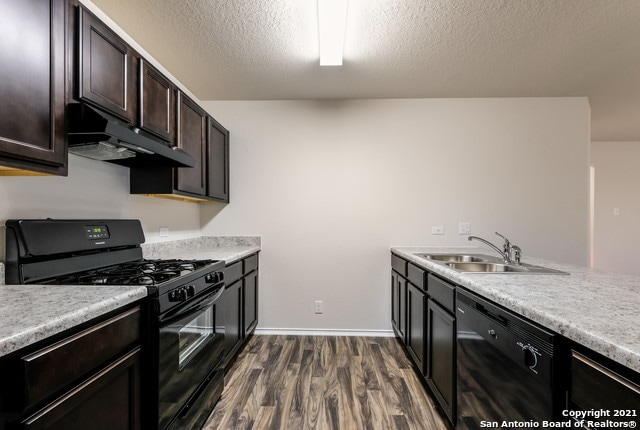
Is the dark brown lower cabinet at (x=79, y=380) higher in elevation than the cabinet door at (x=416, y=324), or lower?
higher

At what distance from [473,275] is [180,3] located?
217 cm

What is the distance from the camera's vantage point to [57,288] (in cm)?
106

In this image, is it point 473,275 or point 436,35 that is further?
point 436,35

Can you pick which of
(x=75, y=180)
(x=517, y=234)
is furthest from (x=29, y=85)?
(x=517, y=234)

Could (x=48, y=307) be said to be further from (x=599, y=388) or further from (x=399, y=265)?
(x=399, y=265)

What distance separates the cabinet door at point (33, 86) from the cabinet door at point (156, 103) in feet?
1.64

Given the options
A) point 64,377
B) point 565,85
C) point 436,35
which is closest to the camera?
point 64,377

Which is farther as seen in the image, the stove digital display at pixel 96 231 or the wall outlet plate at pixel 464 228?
the wall outlet plate at pixel 464 228

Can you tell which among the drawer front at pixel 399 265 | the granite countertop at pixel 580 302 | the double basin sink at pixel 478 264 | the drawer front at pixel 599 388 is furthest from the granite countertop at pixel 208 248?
the drawer front at pixel 599 388

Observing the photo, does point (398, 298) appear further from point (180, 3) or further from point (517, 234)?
point (180, 3)

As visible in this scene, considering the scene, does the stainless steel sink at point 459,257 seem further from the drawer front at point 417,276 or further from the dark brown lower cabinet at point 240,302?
the dark brown lower cabinet at point 240,302

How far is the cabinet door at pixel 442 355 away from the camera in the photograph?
4.81ft

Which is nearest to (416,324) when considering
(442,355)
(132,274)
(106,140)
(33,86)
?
(442,355)

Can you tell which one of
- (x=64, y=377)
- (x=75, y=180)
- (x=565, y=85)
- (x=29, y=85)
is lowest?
(x=64, y=377)
